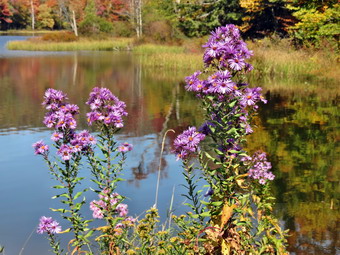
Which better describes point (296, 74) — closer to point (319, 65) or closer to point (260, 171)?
point (319, 65)

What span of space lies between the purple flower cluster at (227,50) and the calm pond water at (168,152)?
257cm

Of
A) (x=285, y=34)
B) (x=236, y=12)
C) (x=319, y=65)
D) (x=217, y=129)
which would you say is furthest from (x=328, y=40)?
(x=217, y=129)

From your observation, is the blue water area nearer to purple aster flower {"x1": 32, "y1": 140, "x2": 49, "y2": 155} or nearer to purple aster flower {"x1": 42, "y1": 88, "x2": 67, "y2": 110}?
purple aster flower {"x1": 32, "y1": 140, "x2": 49, "y2": 155}

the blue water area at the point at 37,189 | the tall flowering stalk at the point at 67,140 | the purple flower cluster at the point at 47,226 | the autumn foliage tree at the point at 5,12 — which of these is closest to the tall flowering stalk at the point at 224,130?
the tall flowering stalk at the point at 67,140

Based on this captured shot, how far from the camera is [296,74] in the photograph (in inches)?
914

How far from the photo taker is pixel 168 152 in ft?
32.1

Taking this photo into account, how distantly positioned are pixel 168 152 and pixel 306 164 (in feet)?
8.51

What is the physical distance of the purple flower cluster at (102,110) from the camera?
3.98 meters

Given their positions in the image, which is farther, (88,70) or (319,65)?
(88,70)

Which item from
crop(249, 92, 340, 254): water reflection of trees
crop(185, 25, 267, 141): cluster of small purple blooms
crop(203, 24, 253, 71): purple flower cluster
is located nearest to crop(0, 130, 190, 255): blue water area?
crop(249, 92, 340, 254): water reflection of trees

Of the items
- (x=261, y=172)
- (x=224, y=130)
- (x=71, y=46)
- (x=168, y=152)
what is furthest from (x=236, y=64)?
(x=71, y=46)

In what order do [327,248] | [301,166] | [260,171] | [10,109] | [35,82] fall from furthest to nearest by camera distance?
[35,82]
[10,109]
[301,166]
[327,248]
[260,171]

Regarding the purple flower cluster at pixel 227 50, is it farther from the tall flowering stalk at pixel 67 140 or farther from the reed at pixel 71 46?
→ the reed at pixel 71 46

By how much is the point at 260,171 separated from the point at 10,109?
11.6 m
